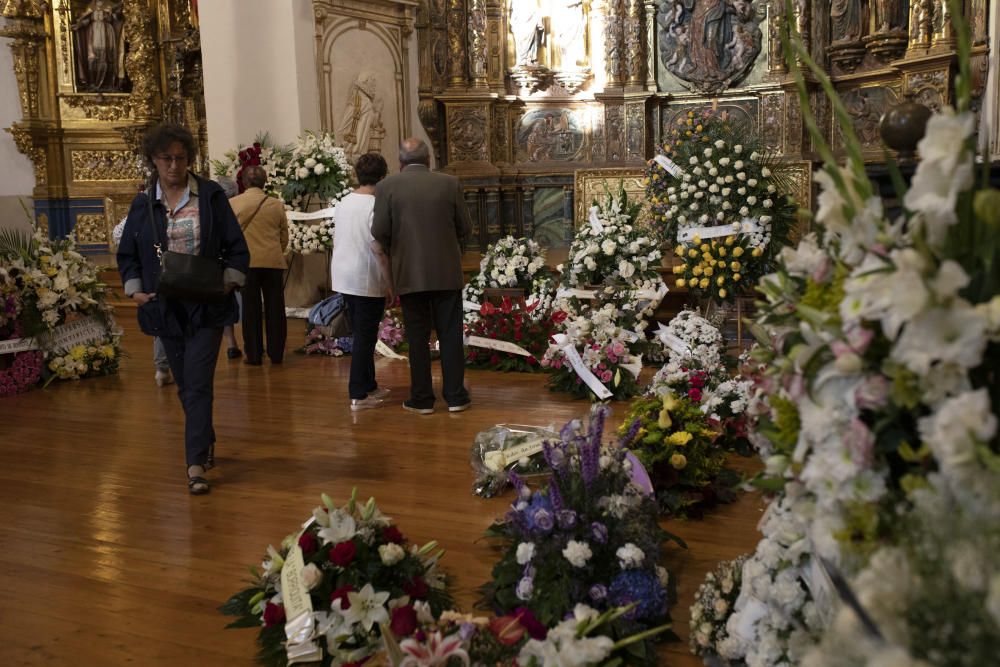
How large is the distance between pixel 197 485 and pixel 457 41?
9.08 metres

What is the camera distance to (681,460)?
4.17 meters

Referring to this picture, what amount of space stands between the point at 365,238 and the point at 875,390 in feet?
16.0

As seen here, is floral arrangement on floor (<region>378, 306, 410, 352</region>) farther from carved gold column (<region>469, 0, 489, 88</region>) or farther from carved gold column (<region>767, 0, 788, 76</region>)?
carved gold column (<region>767, 0, 788, 76</region>)

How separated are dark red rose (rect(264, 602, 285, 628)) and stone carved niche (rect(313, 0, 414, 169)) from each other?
8.98 meters

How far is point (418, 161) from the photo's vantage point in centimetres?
600

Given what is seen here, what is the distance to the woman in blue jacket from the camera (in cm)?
466

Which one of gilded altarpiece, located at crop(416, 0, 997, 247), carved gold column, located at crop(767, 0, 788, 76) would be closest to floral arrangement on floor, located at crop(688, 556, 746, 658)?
gilded altarpiece, located at crop(416, 0, 997, 247)

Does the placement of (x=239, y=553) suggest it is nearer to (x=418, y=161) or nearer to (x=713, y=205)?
(x=418, y=161)

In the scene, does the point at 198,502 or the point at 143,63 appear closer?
the point at 198,502

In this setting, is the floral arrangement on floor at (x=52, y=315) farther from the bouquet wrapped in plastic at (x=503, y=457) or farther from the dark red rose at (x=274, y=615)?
the dark red rose at (x=274, y=615)

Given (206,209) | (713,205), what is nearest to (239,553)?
(206,209)

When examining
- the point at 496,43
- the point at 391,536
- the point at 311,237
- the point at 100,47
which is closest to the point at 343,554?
the point at 391,536

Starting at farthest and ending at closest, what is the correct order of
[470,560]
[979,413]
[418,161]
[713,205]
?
[713,205]
[418,161]
[470,560]
[979,413]

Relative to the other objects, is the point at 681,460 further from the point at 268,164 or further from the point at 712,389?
the point at 268,164
